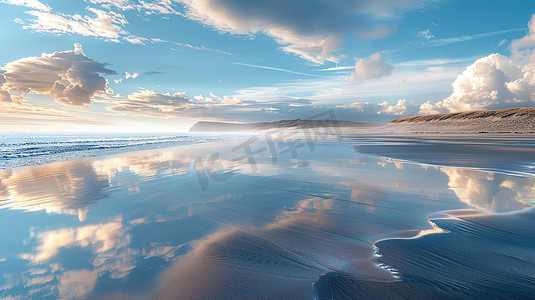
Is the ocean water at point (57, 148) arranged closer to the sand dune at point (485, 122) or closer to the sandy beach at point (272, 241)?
the sandy beach at point (272, 241)

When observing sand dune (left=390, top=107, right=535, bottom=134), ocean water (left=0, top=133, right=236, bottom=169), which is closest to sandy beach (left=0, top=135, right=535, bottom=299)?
ocean water (left=0, top=133, right=236, bottom=169)

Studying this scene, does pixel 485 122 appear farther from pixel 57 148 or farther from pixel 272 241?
pixel 57 148

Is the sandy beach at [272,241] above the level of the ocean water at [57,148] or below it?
below

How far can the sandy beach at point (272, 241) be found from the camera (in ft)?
8.29

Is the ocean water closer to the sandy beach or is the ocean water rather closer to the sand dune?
the sandy beach

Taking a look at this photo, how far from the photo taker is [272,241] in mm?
3611

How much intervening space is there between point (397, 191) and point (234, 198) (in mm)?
4430

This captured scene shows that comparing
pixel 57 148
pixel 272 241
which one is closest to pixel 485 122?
pixel 272 241

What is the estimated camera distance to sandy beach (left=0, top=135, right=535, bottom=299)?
8.29 feet

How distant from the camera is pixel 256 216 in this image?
476 centimetres

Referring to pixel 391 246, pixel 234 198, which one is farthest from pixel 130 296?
pixel 234 198

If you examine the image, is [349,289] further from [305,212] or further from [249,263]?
[305,212]

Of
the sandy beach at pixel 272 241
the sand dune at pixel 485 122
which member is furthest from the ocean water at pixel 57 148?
the sand dune at pixel 485 122

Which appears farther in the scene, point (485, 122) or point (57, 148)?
point (485, 122)
